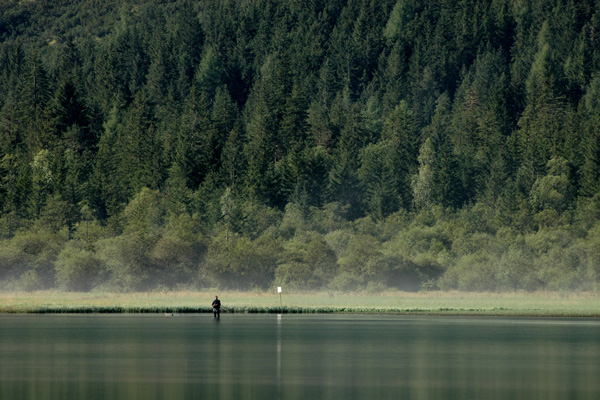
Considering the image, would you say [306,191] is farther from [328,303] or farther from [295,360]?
[295,360]

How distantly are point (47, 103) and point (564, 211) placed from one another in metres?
95.8

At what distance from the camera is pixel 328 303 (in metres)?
86.8

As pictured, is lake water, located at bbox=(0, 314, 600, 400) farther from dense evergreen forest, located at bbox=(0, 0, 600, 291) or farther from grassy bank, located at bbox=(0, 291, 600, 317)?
dense evergreen forest, located at bbox=(0, 0, 600, 291)

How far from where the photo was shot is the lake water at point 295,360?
106ft

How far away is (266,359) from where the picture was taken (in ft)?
135

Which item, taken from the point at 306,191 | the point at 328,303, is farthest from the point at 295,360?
the point at 306,191

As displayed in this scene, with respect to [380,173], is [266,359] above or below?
below

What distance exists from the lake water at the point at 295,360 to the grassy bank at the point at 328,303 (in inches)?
497

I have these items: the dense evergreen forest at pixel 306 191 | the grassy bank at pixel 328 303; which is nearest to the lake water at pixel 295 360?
the grassy bank at pixel 328 303

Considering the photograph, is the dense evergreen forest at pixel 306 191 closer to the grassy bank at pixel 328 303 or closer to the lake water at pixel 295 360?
the grassy bank at pixel 328 303

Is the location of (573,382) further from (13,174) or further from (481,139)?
(481,139)

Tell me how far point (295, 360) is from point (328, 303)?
45923mm

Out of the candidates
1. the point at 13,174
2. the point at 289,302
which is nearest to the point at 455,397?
the point at 289,302

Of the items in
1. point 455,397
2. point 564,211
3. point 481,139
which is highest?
point 481,139
